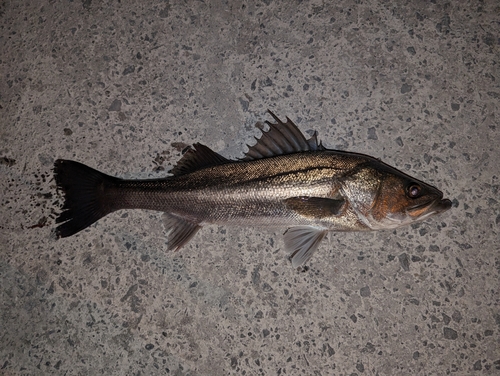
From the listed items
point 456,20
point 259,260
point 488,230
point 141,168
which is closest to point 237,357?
point 259,260

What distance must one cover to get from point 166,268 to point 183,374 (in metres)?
0.73

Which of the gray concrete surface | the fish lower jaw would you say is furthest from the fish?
the gray concrete surface

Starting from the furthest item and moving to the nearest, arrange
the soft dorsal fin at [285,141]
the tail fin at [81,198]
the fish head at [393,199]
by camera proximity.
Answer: the tail fin at [81,198], the soft dorsal fin at [285,141], the fish head at [393,199]

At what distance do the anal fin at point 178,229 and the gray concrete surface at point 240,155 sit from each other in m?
0.19

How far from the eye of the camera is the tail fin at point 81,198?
7.43 ft

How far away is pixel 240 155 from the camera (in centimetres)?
244

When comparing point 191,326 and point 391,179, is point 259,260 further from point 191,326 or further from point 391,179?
point 391,179

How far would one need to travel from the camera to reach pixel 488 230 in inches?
91.7

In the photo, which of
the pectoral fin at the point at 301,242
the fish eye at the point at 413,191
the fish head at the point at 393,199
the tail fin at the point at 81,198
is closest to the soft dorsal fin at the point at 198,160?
the tail fin at the point at 81,198

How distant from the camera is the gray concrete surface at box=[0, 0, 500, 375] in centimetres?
233

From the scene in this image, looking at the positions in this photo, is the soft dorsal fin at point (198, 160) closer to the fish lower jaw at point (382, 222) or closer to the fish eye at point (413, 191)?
the fish lower jaw at point (382, 222)

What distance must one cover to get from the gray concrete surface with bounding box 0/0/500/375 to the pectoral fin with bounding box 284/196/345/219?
432mm

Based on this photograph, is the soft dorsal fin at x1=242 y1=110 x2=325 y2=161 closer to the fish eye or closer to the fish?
the fish

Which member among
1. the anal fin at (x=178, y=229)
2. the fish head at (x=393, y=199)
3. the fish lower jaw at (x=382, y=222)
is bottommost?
the anal fin at (x=178, y=229)
